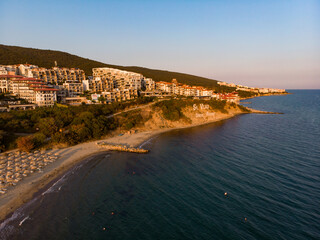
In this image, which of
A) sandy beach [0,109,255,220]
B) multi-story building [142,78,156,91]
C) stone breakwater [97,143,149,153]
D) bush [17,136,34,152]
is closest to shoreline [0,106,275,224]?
sandy beach [0,109,255,220]

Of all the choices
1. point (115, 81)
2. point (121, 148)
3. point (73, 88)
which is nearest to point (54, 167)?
point (121, 148)

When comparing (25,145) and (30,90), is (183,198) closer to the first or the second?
(25,145)

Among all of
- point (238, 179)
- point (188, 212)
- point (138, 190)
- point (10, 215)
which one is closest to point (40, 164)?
point (10, 215)

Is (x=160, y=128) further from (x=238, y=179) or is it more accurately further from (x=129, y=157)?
(x=238, y=179)

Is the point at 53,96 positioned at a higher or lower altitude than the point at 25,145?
higher

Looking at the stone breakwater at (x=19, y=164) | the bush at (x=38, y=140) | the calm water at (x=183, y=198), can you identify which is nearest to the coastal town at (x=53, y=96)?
the stone breakwater at (x=19, y=164)

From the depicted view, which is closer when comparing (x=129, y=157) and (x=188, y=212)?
(x=188, y=212)

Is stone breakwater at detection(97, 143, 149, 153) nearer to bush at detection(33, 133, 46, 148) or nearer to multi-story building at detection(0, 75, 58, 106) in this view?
bush at detection(33, 133, 46, 148)
